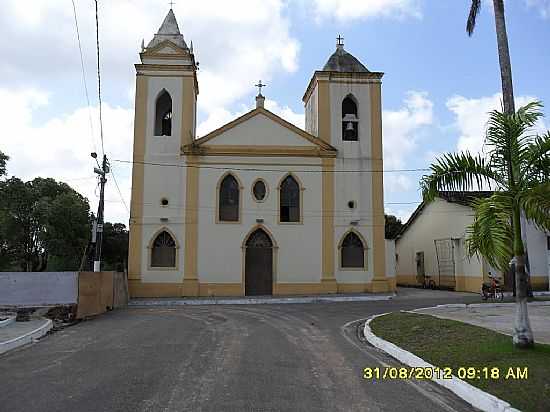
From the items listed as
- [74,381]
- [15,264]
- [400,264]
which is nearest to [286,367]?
[74,381]

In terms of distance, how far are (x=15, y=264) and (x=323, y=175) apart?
28.4m

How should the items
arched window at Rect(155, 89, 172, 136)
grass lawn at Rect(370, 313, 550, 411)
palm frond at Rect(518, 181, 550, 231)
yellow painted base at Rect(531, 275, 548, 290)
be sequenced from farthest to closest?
1. arched window at Rect(155, 89, 172, 136)
2. yellow painted base at Rect(531, 275, 548, 290)
3. palm frond at Rect(518, 181, 550, 231)
4. grass lawn at Rect(370, 313, 550, 411)

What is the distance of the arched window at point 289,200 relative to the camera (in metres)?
26.9

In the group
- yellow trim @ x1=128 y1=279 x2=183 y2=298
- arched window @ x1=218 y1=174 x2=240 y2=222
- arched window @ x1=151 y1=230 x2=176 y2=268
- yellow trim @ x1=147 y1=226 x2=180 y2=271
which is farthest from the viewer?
arched window @ x1=218 y1=174 x2=240 y2=222

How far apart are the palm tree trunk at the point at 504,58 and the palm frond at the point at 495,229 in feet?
37.3

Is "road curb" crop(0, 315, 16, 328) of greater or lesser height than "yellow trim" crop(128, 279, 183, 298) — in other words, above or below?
below

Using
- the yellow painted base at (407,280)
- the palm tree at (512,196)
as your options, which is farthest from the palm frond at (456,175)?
the yellow painted base at (407,280)

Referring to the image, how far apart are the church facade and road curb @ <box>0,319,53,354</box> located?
10.6 meters

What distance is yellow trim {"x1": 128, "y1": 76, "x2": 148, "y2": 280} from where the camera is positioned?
1012 inches

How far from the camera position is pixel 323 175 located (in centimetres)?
2723

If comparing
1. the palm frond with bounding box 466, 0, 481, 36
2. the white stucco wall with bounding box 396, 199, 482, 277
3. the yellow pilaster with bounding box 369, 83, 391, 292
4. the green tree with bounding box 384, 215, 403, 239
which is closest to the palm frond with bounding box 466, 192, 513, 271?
the palm frond with bounding box 466, 0, 481, 36

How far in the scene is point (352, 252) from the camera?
2700cm

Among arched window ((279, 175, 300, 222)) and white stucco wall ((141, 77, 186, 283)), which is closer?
white stucco wall ((141, 77, 186, 283))

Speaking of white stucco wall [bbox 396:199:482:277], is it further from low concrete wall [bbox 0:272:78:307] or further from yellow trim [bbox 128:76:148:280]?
low concrete wall [bbox 0:272:78:307]
